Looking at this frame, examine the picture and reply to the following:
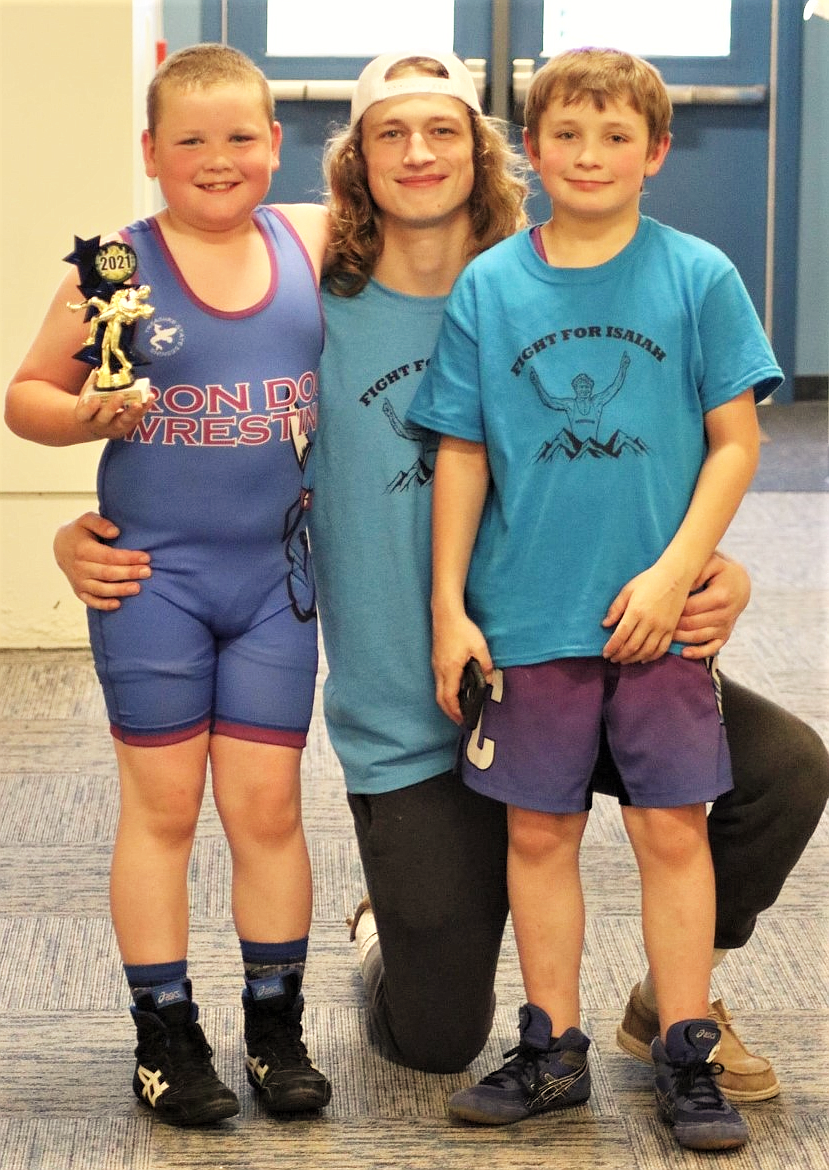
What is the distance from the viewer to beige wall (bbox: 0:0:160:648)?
3.18 m

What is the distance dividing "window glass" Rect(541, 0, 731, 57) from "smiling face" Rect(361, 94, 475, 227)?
419cm

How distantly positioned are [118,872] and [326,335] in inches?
24.4

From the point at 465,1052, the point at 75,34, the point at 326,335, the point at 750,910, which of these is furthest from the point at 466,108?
the point at 75,34

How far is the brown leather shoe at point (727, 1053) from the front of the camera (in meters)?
1.69

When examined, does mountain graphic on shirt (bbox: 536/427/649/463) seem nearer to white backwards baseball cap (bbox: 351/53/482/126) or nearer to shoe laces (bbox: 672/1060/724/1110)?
white backwards baseball cap (bbox: 351/53/482/126)

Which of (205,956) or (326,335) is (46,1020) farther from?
(326,335)

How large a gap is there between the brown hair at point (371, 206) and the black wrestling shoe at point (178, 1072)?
80 centimetres

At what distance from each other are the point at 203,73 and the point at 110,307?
27cm

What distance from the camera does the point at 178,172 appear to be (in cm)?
159

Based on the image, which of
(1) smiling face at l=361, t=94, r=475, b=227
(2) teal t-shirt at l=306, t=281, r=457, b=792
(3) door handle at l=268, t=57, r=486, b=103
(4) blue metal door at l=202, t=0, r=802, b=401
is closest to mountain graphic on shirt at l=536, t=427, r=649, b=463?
(2) teal t-shirt at l=306, t=281, r=457, b=792

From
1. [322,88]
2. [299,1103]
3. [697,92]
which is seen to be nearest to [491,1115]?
[299,1103]

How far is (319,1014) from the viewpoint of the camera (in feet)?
6.23

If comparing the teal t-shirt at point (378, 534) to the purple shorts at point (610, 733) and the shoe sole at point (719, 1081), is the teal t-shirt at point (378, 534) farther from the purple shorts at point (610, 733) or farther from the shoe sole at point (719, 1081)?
the shoe sole at point (719, 1081)

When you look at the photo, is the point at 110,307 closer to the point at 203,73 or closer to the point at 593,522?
the point at 203,73
